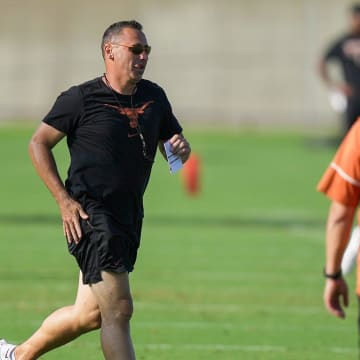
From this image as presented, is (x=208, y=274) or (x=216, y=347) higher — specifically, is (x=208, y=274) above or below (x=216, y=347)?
below

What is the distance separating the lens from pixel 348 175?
20.8ft

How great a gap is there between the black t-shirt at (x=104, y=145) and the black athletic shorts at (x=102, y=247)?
8 cm

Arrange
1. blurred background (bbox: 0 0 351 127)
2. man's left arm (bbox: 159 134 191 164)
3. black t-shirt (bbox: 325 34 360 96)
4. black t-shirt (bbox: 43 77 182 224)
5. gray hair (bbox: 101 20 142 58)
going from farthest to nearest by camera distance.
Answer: blurred background (bbox: 0 0 351 127) → black t-shirt (bbox: 325 34 360 96) → man's left arm (bbox: 159 134 191 164) → gray hair (bbox: 101 20 142 58) → black t-shirt (bbox: 43 77 182 224)

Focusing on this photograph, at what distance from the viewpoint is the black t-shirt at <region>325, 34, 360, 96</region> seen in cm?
1864

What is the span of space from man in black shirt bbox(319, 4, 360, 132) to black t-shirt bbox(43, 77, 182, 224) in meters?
10.8

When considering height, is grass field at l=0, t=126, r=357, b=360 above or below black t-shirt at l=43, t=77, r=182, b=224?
below

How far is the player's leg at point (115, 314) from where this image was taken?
7074mm

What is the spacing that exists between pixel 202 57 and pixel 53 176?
1462 inches

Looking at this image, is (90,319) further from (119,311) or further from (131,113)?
(131,113)

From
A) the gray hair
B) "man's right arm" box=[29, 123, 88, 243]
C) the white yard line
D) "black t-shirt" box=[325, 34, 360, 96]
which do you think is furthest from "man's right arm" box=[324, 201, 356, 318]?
"black t-shirt" box=[325, 34, 360, 96]

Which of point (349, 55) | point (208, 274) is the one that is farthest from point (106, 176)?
point (349, 55)

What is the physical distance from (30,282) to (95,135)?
534 cm

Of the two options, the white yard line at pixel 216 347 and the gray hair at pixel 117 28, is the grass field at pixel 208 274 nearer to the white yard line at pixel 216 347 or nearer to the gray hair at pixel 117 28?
the white yard line at pixel 216 347

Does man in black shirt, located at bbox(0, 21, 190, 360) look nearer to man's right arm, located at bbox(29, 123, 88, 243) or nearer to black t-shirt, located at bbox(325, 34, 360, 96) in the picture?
man's right arm, located at bbox(29, 123, 88, 243)
